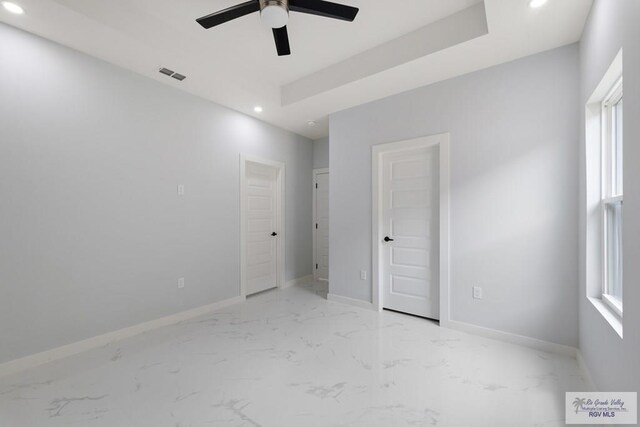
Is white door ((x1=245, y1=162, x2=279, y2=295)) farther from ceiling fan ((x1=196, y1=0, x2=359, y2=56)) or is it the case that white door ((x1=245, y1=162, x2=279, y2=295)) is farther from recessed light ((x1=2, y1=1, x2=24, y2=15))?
recessed light ((x1=2, y1=1, x2=24, y2=15))

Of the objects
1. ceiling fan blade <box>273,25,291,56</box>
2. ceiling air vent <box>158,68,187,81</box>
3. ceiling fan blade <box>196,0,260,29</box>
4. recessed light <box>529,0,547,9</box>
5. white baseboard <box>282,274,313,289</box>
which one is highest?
ceiling air vent <box>158,68,187,81</box>

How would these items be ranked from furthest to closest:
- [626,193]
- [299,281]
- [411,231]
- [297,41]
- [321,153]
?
[321,153], [299,281], [411,231], [297,41], [626,193]

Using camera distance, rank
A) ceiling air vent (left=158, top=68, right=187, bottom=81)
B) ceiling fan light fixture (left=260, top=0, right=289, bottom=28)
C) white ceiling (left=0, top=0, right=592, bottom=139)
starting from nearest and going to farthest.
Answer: ceiling fan light fixture (left=260, top=0, right=289, bottom=28), white ceiling (left=0, top=0, right=592, bottom=139), ceiling air vent (left=158, top=68, right=187, bottom=81)

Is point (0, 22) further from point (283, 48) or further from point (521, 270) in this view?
point (521, 270)

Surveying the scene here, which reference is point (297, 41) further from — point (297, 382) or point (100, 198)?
point (297, 382)

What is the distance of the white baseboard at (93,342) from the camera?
2.17 metres

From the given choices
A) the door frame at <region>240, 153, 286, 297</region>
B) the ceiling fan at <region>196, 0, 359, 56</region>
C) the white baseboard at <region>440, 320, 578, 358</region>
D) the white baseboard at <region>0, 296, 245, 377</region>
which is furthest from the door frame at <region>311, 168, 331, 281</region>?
the ceiling fan at <region>196, 0, 359, 56</region>

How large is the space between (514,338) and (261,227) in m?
3.45

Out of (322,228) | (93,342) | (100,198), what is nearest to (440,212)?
(322,228)

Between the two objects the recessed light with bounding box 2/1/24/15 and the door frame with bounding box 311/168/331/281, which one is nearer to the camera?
the recessed light with bounding box 2/1/24/15

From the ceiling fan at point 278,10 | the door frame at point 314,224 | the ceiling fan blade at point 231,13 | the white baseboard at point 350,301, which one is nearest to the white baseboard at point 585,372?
the white baseboard at point 350,301

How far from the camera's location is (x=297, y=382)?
200 cm

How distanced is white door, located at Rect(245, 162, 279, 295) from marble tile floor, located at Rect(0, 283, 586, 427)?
1425 millimetres

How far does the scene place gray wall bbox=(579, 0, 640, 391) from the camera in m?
1.20
